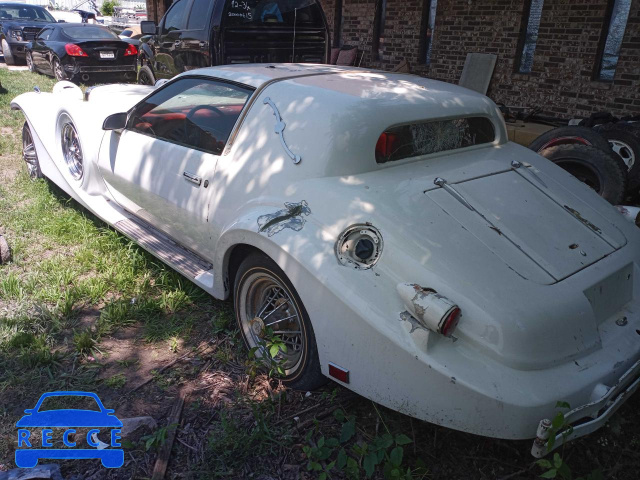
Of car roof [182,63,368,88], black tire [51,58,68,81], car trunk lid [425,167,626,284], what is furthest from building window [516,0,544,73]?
black tire [51,58,68,81]

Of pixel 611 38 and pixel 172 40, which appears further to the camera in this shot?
pixel 172 40

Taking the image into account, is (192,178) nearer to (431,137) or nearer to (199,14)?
(431,137)

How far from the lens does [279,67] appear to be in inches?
139

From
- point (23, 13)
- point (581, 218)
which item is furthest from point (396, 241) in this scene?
point (23, 13)

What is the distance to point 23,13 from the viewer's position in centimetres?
1614

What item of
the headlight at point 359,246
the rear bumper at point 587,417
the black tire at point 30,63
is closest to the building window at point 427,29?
the headlight at point 359,246

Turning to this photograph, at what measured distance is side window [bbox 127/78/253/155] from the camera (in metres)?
3.24

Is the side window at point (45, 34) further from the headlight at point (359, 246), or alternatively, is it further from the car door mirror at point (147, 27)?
the headlight at point (359, 246)

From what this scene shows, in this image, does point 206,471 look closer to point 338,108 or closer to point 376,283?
point 376,283

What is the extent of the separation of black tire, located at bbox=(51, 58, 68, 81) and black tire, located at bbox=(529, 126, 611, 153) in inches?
427

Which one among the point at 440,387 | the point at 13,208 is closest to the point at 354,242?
the point at 440,387

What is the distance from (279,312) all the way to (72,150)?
294 centimetres

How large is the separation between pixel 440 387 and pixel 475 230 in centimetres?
77

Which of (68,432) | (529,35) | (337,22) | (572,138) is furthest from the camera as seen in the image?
(337,22)
